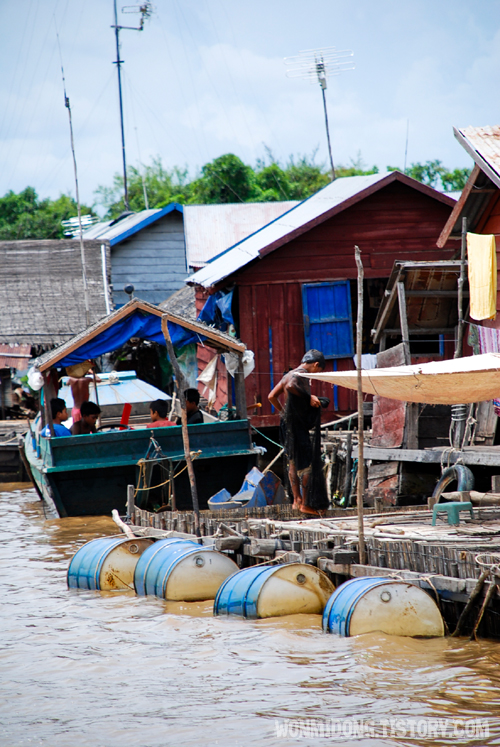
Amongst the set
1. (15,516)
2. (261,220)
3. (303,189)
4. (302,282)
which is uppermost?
(303,189)

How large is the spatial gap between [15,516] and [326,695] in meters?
10.2

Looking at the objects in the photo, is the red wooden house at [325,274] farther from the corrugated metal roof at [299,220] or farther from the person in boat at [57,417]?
the person in boat at [57,417]

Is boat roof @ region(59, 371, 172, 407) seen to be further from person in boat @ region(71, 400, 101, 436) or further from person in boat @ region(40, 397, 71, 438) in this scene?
person in boat @ region(71, 400, 101, 436)

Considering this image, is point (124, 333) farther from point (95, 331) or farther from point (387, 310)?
point (387, 310)

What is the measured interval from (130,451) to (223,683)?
6.79 m

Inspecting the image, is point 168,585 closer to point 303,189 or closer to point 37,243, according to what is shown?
point 37,243

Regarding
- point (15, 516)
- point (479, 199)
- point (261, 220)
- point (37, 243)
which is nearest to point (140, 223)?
point (37, 243)

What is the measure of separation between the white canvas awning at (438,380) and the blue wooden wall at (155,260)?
1858 centimetres

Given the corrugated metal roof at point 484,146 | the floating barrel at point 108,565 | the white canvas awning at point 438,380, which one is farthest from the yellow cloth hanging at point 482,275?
the floating barrel at point 108,565

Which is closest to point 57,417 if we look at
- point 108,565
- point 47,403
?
point 47,403

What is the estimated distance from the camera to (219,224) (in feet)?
73.2

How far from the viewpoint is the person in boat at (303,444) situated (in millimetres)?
9742

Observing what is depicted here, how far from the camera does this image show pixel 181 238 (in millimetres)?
26875

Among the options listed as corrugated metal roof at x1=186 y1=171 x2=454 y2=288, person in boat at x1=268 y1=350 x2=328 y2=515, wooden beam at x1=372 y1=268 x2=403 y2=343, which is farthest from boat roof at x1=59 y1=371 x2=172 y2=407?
person in boat at x1=268 y1=350 x2=328 y2=515
